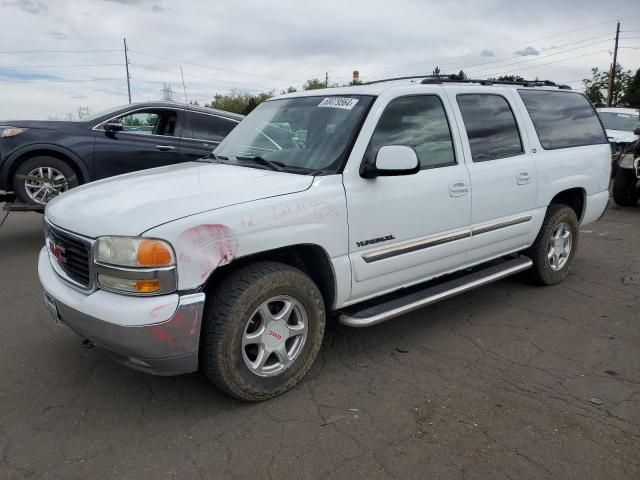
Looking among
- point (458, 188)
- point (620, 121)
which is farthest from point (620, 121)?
point (458, 188)

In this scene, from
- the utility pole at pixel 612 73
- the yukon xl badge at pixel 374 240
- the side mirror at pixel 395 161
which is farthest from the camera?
the utility pole at pixel 612 73

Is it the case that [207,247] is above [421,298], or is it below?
above

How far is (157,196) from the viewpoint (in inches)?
114

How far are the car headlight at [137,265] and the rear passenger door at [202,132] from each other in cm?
483

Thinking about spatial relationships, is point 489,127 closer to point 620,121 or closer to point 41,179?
point 41,179

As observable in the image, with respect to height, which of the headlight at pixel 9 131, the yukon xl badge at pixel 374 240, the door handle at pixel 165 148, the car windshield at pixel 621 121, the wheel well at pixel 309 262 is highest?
the car windshield at pixel 621 121

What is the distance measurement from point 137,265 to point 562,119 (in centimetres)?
422

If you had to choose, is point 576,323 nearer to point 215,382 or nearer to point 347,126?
point 347,126

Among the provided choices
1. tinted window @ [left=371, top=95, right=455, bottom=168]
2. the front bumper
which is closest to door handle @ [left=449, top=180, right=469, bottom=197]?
tinted window @ [left=371, top=95, right=455, bottom=168]

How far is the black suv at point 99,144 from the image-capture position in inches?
253

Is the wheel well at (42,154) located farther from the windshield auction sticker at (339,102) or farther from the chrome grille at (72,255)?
the windshield auction sticker at (339,102)

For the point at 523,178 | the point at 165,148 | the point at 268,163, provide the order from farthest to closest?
1. the point at 165,148
2. the point at 523,178
3. the point at 268,163

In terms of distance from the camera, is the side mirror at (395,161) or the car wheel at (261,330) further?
the side mirror at (395,161)

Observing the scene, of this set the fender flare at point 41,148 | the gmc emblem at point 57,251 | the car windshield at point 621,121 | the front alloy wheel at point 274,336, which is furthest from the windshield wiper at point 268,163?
the car windshield at point 621,121
